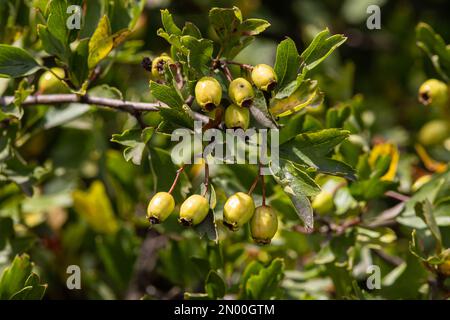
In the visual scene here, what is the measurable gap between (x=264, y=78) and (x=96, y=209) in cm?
95

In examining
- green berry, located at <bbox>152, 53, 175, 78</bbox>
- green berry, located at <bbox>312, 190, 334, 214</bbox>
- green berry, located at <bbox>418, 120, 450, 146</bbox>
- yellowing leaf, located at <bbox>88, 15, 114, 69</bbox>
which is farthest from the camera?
green berry, located at <bbox>418, 120, 450, 146</bbox>

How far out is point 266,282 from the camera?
1608 mm

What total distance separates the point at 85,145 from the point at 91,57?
807 millimetres

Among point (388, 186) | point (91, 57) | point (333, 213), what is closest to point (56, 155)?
point (91, 57)

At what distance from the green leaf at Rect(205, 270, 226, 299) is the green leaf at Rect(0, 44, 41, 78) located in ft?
2.07

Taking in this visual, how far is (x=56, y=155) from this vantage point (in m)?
2.21

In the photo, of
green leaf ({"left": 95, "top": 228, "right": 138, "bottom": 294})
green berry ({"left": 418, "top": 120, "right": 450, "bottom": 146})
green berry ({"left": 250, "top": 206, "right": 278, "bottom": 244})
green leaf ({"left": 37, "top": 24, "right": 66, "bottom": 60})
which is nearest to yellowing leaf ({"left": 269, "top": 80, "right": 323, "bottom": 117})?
green berry ({"left": 250, "top": 206, "right": 278, "bottom": 244})

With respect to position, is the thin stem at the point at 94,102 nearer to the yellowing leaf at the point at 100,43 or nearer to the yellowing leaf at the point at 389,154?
the yellowing leaf at the point at 100,43

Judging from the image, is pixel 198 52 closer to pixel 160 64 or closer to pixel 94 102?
pixel 160 64

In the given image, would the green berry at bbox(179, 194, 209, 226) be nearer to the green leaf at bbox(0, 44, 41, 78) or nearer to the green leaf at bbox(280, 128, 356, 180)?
the green leaf at bbox(280, 128, 356, 180)

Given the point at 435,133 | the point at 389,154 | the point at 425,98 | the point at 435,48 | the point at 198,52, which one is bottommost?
the point at 435,133

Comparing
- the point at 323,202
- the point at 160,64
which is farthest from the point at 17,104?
the point at 323,202

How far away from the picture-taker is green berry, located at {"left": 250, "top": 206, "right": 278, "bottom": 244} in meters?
1.34

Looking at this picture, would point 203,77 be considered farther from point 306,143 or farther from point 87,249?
point 87,249
